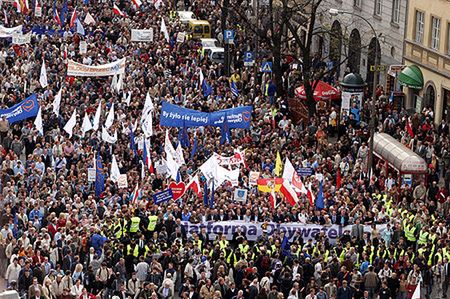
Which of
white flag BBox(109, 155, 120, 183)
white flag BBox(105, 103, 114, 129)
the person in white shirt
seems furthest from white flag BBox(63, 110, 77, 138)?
the person in white shirt

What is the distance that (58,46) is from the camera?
65.1 metres

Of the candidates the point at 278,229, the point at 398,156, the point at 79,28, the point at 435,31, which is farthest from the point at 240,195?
the point at 79,28

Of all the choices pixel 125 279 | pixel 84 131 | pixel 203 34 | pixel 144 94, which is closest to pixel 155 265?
pixel 125 279

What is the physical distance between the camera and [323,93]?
2344 inches

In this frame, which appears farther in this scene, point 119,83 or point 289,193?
point 119,83

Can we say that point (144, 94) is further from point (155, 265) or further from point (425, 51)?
point (155, 265)

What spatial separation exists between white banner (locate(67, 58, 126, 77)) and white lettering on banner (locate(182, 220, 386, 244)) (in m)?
16.0

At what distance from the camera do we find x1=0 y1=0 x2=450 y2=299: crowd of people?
3756 cm

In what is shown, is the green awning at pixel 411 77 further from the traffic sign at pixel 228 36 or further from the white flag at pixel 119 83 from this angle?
the white flag at pixel 119 83

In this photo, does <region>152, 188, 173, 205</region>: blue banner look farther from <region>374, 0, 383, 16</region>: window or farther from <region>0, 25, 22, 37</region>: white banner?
<region>374, 0, 383, 16</region>: window

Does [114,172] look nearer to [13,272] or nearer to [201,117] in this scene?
[201,117]

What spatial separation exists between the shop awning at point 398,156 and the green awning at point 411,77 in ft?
30.1

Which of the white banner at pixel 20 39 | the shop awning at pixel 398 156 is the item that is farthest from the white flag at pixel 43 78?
the shop awning at pixel 398 156

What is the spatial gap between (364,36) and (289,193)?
25413 mm
